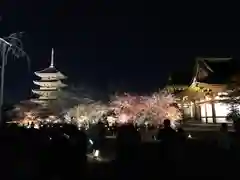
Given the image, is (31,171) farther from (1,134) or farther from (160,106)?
(160,106)

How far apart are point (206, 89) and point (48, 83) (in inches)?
1425

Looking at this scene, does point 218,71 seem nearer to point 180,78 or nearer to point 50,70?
point 180,78

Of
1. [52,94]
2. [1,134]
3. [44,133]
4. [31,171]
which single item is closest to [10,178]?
[31,171]

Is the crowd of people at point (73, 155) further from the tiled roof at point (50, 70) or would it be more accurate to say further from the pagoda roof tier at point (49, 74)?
the tiled roof at point (50, 70)

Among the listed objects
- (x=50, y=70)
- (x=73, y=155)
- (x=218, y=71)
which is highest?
(x=50, y=70)

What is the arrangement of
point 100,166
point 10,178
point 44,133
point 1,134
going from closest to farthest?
1. point 10,178
2. point 1,134
3. point 44,133
4. point 100,166

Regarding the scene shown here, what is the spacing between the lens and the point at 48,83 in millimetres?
65188

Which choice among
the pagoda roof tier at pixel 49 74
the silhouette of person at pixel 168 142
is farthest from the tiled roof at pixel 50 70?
the silhouette of person at pixel 168 142

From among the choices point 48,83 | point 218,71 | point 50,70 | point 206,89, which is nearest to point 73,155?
point 206,89

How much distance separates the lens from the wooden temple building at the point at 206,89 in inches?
1351

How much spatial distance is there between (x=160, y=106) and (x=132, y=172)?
24.7m

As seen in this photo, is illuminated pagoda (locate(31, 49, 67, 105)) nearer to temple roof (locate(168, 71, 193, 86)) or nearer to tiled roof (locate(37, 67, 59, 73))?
tiled roof (locate(37, 67, 59, 73))

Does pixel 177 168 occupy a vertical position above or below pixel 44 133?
below

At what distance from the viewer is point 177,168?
1114 cm
